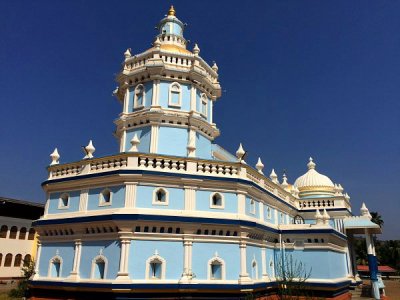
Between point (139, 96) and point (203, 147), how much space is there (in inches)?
210

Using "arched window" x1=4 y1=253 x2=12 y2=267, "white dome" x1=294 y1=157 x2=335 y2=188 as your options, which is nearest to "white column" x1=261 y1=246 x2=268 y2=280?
"white dome" x1=294 y1=157 x2=335 y2=188

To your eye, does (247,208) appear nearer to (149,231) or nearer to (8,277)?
(149,231)

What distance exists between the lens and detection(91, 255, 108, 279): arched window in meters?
17.0

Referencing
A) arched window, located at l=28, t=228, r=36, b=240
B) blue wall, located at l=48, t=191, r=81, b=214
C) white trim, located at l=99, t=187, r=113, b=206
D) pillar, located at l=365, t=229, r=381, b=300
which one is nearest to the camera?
white trim, located at l=99, t=187, r=113, b=206

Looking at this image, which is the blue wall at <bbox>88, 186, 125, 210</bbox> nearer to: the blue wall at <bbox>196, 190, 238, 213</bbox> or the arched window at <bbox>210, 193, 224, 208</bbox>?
the blue wall at <bbox>196, 190, 238, 213</bbox>

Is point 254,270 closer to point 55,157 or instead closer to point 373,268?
point 55,157

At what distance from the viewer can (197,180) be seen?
18234 mm

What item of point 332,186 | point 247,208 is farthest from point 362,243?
point 247,208

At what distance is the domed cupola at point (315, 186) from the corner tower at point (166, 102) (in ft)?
45.5

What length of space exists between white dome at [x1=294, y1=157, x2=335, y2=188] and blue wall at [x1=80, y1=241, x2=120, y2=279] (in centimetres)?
2310

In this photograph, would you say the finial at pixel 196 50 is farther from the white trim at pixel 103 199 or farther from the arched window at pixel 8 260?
the arched window at pixel 8 260

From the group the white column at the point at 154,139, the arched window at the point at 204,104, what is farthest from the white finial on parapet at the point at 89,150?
the arched window at the point at 204,104

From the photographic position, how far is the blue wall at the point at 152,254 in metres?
16.4

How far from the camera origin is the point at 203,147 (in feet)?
77.7
